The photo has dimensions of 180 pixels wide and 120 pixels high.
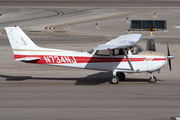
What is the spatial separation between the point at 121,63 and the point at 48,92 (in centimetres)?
401

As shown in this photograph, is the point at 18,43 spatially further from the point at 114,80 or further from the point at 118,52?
the point at 114,80

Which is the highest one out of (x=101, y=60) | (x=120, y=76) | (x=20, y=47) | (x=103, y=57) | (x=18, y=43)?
(x=18, y=43)

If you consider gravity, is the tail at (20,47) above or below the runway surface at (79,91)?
above

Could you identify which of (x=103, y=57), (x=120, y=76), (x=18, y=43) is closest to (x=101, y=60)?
(x=103, y=57)

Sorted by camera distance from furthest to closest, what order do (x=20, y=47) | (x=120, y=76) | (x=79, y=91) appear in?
(x=120, y=76) < (x=20, y=47) < (x=79, y=91)

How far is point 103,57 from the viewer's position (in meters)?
14.3

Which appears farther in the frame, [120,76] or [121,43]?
[120,76]

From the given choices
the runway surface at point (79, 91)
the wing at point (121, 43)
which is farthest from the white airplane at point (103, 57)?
the runway surface at point (79, 91)

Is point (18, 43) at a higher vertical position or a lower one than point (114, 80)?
higher

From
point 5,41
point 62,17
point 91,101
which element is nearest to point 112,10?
point 62,17

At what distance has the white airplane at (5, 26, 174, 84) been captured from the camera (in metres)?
14.0

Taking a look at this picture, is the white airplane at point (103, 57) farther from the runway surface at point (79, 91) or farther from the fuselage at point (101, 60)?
the runway surface at point (79, 91)

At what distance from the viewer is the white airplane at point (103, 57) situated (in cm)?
1401

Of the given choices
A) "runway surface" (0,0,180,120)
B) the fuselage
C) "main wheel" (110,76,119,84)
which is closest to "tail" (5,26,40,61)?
the fuselage
